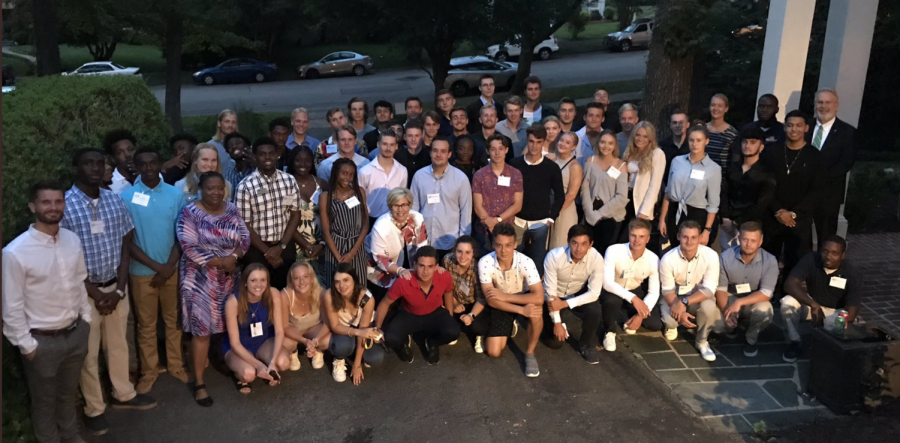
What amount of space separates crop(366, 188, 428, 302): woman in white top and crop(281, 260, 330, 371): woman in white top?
2.04ft

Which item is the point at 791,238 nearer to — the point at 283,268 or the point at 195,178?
the point at 283,268

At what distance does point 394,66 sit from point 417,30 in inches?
679

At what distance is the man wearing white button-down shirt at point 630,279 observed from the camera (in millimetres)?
6539

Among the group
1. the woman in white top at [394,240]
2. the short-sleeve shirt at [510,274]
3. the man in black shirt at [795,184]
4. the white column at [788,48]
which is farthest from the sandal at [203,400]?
the white column at [788,48]

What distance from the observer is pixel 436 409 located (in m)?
5.64

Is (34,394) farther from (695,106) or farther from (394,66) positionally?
(394,66)

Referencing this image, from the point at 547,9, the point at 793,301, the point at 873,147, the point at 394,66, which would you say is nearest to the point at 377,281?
the point at 793,301

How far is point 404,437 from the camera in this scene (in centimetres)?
526

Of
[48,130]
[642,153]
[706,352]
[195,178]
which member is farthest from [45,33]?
[706,352]

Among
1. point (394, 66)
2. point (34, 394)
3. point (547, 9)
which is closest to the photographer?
point (34, 394)

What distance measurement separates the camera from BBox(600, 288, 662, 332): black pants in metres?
6.60

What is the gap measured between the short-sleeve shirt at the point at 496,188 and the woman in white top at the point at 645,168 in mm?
1193

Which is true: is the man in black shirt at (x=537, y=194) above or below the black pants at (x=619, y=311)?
above

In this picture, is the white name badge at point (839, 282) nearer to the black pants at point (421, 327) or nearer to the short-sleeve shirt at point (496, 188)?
the short-sleeve shirt at point (496, 188)
